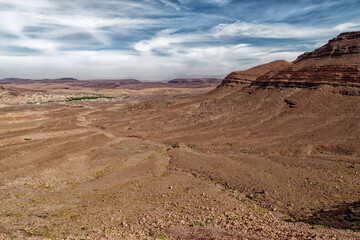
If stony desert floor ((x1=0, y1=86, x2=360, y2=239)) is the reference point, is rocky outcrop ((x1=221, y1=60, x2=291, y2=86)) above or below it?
above

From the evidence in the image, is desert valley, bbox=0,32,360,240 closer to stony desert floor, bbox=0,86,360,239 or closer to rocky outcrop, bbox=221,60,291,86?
stony desert floor, bbox=0,86,360,239

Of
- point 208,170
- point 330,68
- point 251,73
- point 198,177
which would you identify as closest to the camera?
point 198,177

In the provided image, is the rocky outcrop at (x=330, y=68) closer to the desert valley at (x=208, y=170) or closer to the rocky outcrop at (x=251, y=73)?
the desert valley at (x=208, y=170)

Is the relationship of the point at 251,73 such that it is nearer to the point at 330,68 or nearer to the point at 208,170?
the point at 330,68

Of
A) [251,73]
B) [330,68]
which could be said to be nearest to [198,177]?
[330,68]

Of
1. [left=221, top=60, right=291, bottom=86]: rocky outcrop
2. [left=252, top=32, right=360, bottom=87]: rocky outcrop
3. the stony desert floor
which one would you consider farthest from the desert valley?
[left=221, top=60, right=291, bottom=86]: rocky outcrop

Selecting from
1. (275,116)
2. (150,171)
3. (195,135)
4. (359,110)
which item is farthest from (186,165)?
(359,110)
